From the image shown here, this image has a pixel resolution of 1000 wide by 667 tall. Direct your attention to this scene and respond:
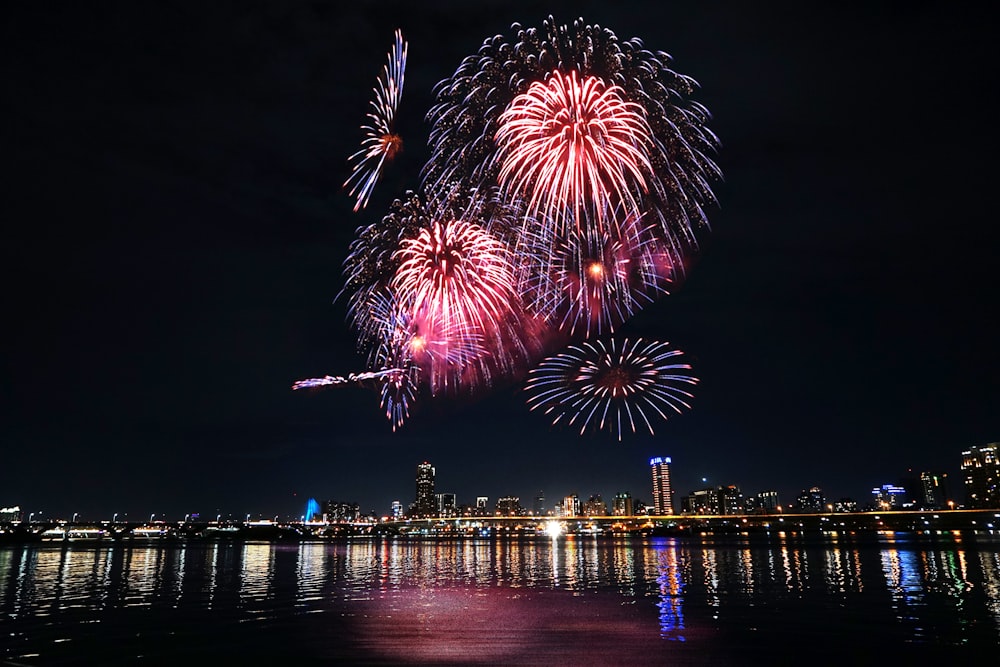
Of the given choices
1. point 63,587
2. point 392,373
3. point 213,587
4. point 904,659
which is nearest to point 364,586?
point 213,587

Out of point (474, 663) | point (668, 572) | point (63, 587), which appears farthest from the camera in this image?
point (668, 572)

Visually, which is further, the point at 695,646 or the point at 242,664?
the point at 695,646

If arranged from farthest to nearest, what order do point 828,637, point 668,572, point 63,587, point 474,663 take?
point 668,572, point 63,587, point 828,637, point 474,663

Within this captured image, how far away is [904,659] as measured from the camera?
2098cm

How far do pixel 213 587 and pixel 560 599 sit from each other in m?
25.1

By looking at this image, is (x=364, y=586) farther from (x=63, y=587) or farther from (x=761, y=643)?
(x=761, y=643)

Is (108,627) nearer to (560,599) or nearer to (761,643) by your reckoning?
(560,599)

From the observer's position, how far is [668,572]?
58219mm

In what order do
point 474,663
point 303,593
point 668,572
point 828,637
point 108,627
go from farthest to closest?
point 668,572, point 303,593, point 108,627, point 828,637, point 474,663

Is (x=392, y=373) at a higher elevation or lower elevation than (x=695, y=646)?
higher

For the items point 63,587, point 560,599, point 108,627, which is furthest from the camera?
point 63,587

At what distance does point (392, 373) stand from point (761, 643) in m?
27.1

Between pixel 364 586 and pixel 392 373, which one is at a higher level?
pixel 392 373

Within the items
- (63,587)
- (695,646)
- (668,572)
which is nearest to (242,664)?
(695,646)
